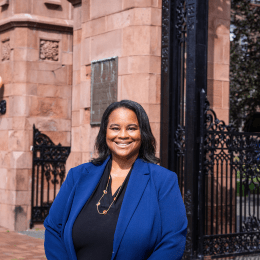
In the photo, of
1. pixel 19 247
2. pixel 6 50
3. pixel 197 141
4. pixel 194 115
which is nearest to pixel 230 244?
pixel 197 141

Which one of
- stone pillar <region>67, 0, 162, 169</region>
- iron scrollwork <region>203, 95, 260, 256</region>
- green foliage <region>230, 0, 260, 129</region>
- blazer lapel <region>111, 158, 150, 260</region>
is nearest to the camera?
blazer lapel <region>111, 158, 150, 260</region>

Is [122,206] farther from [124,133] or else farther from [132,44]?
[132,44]

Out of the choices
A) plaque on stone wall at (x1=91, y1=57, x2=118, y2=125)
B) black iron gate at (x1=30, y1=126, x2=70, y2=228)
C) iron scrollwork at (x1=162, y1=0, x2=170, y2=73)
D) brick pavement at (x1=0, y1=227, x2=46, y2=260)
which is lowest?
brick pavement at (x1=0, y1=227, x2=46, y2=260)

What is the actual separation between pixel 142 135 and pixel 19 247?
5.57 metres

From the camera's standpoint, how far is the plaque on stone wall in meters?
6.89

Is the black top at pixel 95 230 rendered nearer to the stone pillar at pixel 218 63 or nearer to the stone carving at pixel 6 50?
the stone pillar at pixel 218 63

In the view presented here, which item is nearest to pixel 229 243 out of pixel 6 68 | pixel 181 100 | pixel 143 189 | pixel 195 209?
pixel 195 209

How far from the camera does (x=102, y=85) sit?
23.4 feet

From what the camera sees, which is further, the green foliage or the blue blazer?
the green foliage

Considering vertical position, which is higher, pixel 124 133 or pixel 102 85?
pixel 102 85

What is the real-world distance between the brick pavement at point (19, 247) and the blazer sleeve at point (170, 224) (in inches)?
186

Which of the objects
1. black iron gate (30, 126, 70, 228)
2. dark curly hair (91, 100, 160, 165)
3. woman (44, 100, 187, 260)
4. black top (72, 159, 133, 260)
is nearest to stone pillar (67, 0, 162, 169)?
black iron gate (30, 126, 70, 228)

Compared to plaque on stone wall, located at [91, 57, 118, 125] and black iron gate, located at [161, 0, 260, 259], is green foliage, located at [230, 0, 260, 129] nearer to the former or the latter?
black iron gate, located at [161, 0, 260, 259]

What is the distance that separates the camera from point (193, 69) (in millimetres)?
6004
